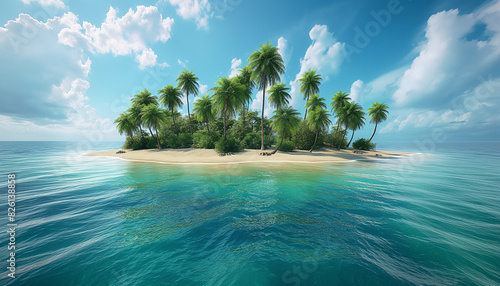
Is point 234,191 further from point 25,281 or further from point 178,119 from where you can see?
point 178,119

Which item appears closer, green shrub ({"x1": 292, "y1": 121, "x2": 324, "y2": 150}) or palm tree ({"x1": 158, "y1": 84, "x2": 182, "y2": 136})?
green shrub ({"x1": 292, "y1": 121, "x2": 324, "y2": 150})

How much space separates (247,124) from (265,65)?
12962 mm

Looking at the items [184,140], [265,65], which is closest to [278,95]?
[265,65]

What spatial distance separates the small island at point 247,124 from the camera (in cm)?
2622

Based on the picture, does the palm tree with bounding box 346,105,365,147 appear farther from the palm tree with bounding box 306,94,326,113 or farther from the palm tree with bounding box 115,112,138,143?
the palm tree with bounding box 115,112,138,143

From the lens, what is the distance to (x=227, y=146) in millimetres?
26531

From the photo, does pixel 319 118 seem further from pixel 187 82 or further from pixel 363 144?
pixel 187 82

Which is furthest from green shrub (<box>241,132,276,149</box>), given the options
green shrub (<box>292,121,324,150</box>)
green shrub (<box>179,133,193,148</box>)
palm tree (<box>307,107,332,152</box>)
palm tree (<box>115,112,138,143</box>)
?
palm tree (<box>115,112,138,143</box>)

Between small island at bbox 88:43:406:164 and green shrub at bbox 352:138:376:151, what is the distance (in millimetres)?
210

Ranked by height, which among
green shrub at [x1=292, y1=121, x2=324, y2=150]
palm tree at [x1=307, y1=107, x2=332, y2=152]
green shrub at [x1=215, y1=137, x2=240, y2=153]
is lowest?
green shrub at [x1=215, y1=137, x2=240, y2=153]

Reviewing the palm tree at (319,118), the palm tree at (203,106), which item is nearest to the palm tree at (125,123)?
the palm tree at (203,106)

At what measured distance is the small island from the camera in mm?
26219

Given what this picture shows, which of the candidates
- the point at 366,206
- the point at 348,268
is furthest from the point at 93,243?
the point at 366,206

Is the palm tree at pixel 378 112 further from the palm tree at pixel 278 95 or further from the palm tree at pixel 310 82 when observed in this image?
the palm tree at pixel 278 95
